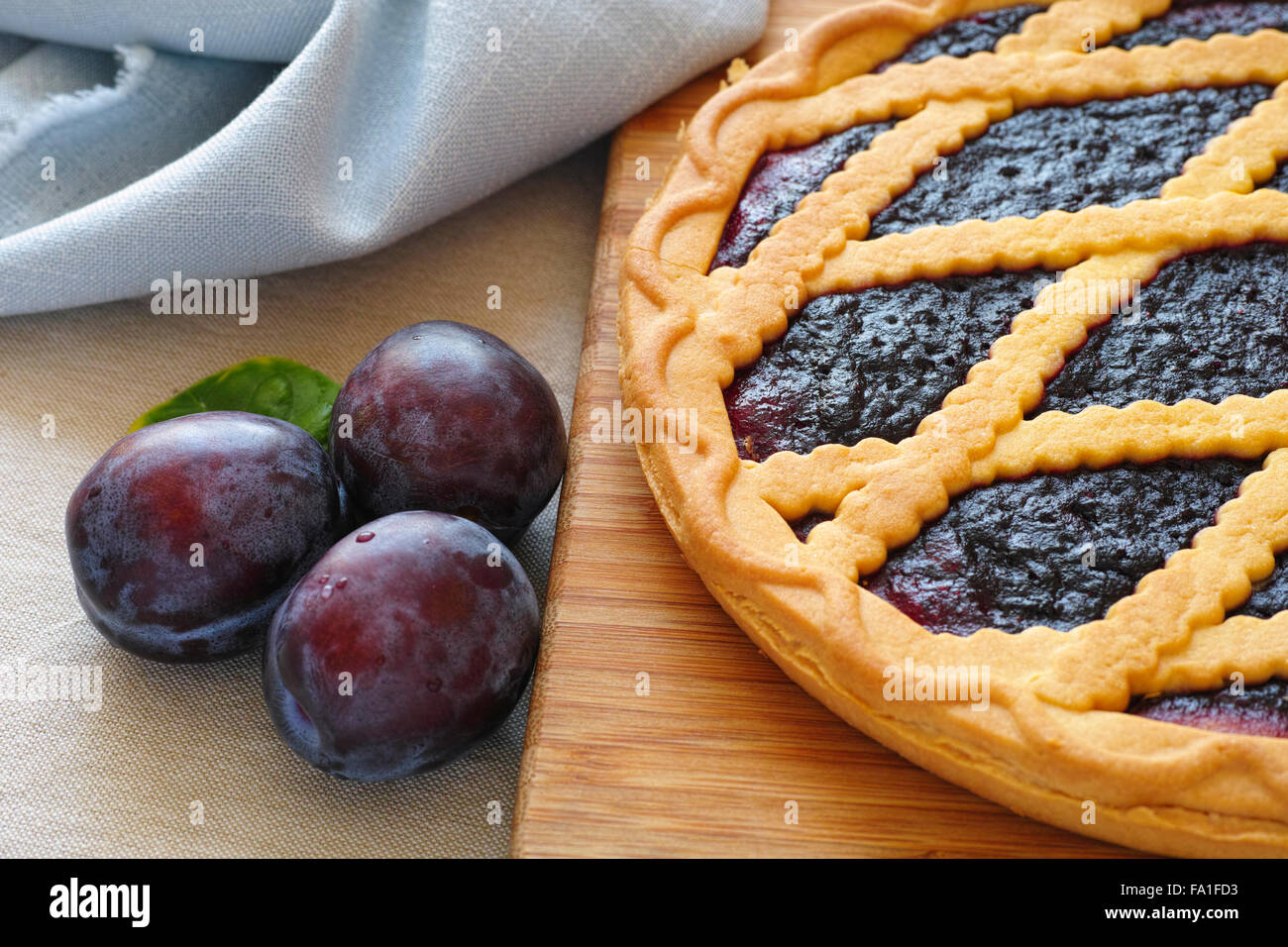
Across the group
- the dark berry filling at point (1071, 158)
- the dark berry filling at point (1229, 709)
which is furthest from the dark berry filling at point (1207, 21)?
the dark berry filling at point (1229, 709)

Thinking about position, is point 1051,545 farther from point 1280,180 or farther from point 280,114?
point 280,114

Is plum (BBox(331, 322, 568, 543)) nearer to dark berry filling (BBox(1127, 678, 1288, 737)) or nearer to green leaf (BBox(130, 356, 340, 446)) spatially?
green leaf (BBox(130, 356, 340, 446))

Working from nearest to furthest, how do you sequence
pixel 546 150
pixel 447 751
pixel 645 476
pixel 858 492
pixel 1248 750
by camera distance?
1. pixel 1248 750
2. pixel 447 751
3. pixel 858 492
4. pixel 645 476
5. pixel 546 150

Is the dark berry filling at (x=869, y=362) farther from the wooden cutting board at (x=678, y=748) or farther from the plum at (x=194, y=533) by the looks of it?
the plum at (x=194, y=533)

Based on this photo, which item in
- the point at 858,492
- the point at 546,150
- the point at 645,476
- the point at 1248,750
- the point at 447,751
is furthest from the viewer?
the point at 546,150

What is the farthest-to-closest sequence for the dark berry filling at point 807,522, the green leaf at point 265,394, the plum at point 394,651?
the green leaf at point 265,394
the dark berry filling at point 807,522
the plum at point 394,651
